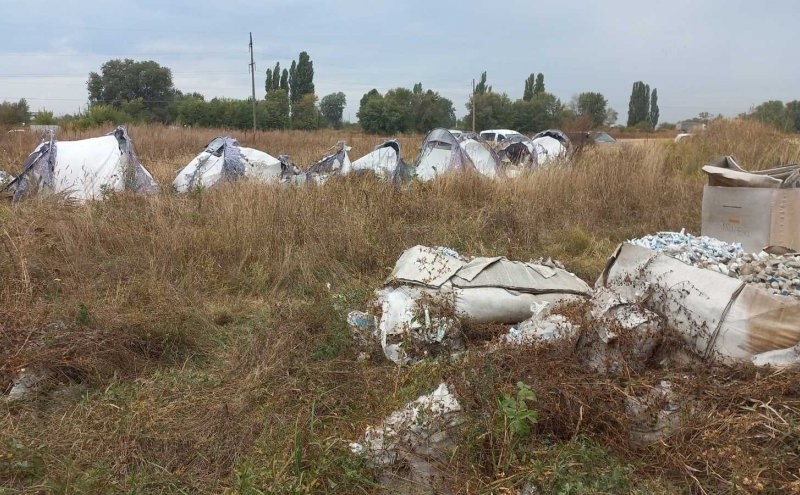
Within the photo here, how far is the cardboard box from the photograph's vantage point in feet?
14.8

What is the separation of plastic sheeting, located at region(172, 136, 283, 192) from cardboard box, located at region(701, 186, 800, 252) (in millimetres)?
5695

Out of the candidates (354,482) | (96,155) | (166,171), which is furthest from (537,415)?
(166,171)

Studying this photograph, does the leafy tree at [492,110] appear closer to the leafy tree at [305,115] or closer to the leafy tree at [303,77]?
the leafy tree at [305,115]

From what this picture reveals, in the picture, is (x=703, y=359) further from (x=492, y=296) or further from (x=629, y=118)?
(x=629, y=118)

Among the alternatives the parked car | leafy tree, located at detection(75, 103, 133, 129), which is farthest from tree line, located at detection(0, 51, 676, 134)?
the parked car

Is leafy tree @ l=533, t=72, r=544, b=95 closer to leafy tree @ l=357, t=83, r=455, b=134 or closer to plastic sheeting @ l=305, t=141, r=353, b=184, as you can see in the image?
leafy tree @ l=357, t=83, r=455, b=134

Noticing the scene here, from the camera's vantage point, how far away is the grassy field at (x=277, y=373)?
7.04 ft

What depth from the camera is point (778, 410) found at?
2.21 m

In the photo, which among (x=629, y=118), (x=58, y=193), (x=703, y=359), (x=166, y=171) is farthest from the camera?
(x=629, y=118)

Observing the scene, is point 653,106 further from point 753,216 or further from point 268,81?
point 753,216

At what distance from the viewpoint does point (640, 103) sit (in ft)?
195

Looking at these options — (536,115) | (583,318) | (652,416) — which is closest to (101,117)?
(583,318)

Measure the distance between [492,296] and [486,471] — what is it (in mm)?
1458

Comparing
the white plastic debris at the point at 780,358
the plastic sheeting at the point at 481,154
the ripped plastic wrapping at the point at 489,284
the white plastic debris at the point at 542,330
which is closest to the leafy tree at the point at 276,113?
the plastic sheeting at the point at 481,154
